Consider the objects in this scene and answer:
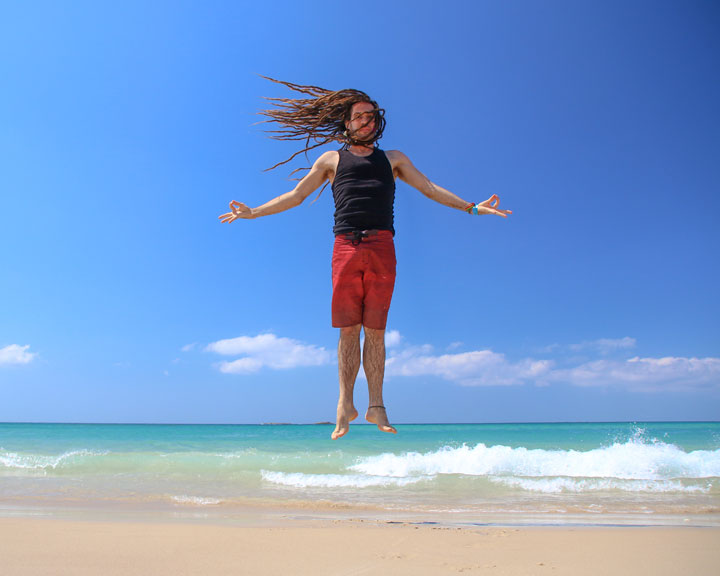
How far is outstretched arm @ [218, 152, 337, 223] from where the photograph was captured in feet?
11.6

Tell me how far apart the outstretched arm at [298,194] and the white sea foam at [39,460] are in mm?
18320

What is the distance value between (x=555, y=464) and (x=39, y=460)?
1818cm

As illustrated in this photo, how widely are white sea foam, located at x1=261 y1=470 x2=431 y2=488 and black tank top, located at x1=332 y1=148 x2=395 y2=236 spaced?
12318 mm

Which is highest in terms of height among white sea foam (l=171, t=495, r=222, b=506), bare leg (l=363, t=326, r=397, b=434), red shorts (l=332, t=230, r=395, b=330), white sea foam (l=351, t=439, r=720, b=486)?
red shorts (l=332, t=230, r=395, b=330)

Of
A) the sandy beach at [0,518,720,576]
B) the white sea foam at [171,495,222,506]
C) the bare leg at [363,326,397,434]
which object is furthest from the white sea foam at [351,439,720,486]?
the bare leg at [363,326,397,434]

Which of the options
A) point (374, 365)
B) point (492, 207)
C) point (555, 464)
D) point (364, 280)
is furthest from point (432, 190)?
point (555, 464)

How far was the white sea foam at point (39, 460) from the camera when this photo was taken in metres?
18.7

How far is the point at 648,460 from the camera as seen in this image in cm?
1900

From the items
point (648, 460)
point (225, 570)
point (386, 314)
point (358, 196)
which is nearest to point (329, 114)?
point (358, 196)

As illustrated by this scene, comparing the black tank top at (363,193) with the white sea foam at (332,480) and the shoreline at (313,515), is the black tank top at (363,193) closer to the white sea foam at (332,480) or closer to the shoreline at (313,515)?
the shoreline at (313,515)

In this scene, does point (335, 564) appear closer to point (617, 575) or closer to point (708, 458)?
point (617, 575)

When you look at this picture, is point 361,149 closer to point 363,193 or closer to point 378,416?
point 363,193

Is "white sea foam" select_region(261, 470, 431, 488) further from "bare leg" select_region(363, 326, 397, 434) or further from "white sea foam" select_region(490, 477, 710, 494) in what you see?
"bare leg" select_region(363, 326, 397, 434)

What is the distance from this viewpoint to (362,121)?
3.58 metres
